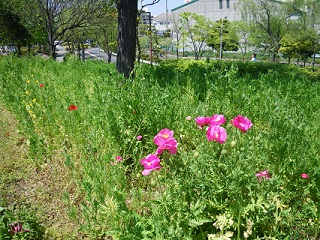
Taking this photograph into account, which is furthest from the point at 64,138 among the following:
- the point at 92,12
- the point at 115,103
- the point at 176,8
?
the point at 176,8

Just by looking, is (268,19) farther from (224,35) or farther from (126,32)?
(126,32)

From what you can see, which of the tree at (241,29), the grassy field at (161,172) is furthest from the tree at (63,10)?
the tree at (241,29)

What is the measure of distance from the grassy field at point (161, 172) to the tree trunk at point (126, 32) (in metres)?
1.68

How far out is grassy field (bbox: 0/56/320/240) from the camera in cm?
145

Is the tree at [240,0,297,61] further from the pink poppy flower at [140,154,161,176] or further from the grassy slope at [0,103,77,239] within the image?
the pink poppy flower at [140,154,161,176]

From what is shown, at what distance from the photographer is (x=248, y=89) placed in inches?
147

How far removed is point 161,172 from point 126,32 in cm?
367

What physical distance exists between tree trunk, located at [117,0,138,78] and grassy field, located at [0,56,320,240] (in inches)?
66.3

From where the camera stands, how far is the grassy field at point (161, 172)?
1.45 m

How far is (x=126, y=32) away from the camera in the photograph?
512 cm

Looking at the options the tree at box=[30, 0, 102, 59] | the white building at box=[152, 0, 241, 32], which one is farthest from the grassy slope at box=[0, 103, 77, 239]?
the white building at box=[152, 0, 241, 32]

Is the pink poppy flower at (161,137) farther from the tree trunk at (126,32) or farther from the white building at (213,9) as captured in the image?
the white building at (213,9)

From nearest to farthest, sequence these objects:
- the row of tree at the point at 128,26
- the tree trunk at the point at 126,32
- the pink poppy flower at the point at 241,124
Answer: the pink poppy flower at the point at 241,124 → the tree trunk at the point at 126,32 → the row of tree at the point at 128,26

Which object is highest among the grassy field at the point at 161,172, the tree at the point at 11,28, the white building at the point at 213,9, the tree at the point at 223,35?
the white building at the point at 213,9
